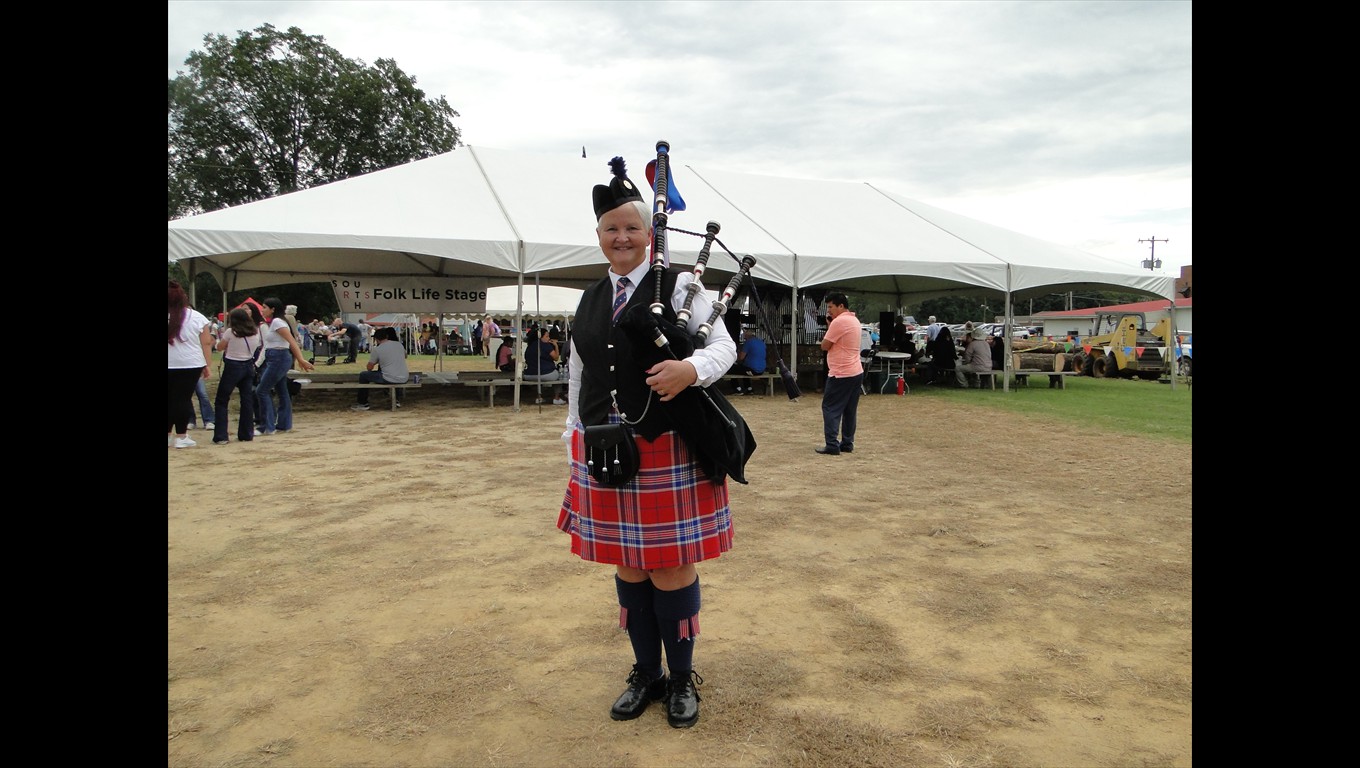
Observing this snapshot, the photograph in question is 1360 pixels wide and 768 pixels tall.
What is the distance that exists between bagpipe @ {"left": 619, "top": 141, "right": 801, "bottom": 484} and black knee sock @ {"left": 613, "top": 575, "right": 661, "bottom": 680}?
1.48 ft

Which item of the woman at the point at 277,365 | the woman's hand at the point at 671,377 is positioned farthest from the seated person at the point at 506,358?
the woman's hand at the point at 671,377

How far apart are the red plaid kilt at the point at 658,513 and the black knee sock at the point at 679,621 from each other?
5.2 inches

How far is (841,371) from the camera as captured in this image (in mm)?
7117

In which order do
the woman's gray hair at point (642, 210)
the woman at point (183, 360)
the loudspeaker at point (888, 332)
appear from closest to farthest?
the woman's gray hair at point (642, 210) < the woman at point (183, 360) < the loudspeaker at point (888, 332)

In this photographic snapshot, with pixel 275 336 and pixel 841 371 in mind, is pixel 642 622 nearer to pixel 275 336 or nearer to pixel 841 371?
pixel 841 371

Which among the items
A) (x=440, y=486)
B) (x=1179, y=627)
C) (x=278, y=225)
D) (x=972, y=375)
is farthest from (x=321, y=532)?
(x=972, y=375)

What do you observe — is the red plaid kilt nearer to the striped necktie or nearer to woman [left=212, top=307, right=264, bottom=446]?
the striped necktie

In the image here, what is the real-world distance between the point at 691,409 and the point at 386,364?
32.8 feet

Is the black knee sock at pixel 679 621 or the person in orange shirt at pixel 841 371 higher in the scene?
the person in orange shirt at pixel 841 371

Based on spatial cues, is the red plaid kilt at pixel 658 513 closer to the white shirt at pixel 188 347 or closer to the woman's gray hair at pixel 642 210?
the woman's gray hair at pixel 642 210

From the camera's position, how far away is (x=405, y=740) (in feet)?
7.18

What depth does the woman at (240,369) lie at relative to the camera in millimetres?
7758

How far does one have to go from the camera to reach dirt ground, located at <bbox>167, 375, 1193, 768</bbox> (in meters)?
2.19
